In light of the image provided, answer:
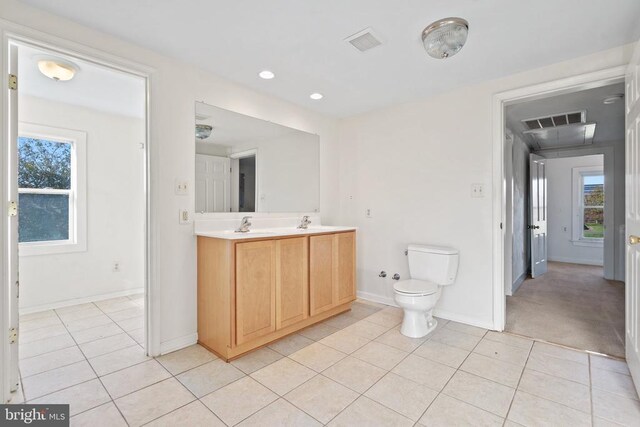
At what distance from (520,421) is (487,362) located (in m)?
0.63

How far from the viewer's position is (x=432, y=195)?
313 cm

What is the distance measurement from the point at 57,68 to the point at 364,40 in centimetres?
249

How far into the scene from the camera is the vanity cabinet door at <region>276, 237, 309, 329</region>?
Result: 2523mm

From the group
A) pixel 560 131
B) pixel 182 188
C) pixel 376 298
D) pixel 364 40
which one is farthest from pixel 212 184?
pixel 560 131

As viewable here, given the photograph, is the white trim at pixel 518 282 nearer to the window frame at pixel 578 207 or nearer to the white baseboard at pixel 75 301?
the window frame at pixel 578 207

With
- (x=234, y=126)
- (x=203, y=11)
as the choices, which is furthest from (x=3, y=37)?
(x=234, y=126)

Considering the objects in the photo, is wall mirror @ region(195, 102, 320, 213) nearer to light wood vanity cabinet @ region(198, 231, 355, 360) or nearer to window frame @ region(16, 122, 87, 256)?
light wood vanity cabinet @ region(198, 231, 355, 360)

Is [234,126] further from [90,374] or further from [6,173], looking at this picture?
[90,374]

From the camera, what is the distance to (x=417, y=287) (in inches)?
106

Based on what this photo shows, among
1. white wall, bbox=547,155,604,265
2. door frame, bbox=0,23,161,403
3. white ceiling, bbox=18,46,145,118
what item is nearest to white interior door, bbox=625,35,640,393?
door frame, bbox=0,23,161,403

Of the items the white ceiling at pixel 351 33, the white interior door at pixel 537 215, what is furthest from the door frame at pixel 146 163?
the white interior door at pixel 537 215

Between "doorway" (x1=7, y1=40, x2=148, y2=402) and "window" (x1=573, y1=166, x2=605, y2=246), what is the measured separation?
7798 mm

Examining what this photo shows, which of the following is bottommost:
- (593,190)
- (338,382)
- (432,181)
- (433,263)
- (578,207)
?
(338,382)

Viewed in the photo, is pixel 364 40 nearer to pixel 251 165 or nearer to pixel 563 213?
pixel 251 165
